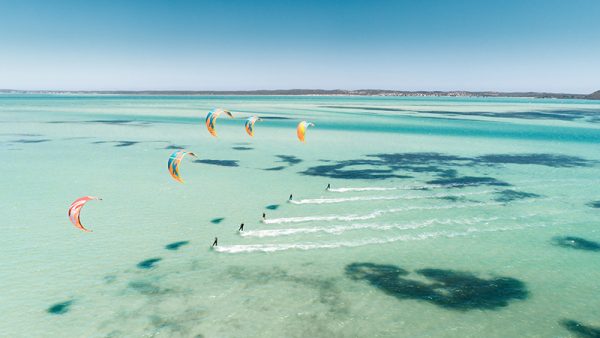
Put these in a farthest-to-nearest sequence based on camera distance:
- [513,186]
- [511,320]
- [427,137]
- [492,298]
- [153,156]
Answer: [427,137], [153,156], [513,186], [492,298], [511,320]

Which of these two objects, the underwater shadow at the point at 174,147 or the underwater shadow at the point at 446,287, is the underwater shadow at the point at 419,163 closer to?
the underwater shadow at the point at 446,287

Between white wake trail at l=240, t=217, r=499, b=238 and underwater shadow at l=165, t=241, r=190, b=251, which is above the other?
white wake trail at l=240, t=217, r=499, b=238

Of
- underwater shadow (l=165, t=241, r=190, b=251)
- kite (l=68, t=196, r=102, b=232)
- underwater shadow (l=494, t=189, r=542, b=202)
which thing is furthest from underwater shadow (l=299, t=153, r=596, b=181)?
kite (l=68, t=196, r=102, b=232)

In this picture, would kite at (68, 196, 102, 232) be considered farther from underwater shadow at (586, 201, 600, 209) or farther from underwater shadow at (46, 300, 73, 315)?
underwater shadow at (586, 201, 600, 209)

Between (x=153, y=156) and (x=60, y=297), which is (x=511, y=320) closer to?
(x=60, y=297)

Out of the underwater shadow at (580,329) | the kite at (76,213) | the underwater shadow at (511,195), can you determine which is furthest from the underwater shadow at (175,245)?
the underwater shadow at (511,195)

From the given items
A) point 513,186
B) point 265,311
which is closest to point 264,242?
point 265,311
